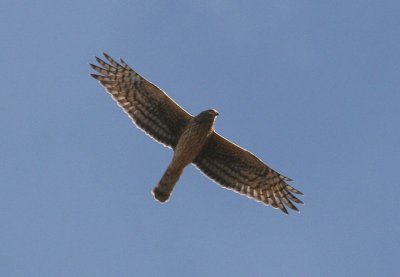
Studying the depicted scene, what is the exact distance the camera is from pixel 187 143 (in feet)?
66.0

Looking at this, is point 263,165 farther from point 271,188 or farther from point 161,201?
point 161,201

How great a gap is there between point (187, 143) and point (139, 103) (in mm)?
1484

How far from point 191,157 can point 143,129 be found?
123cm

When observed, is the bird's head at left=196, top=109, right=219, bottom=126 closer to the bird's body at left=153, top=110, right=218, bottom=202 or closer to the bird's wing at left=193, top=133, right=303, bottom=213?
the bird's body at left=153, top=110, right=218, bottom=202

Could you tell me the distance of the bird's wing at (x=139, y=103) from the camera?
2067 centimetres

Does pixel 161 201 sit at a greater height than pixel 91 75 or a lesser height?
lesser

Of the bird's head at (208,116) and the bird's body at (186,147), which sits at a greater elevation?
the bird's head at (208,116)

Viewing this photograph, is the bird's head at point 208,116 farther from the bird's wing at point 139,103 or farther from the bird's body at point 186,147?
the bird's wing at point 139,103

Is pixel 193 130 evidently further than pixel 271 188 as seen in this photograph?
No

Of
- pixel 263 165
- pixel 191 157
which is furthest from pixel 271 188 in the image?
pixel 191 157

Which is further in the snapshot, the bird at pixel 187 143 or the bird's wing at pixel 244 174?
the bird's wing at pixel 244 174

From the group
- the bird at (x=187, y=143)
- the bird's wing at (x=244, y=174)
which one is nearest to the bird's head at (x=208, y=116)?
the bird at (x=187, y=143)

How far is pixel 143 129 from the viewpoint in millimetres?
20781

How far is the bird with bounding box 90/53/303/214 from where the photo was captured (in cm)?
2019
